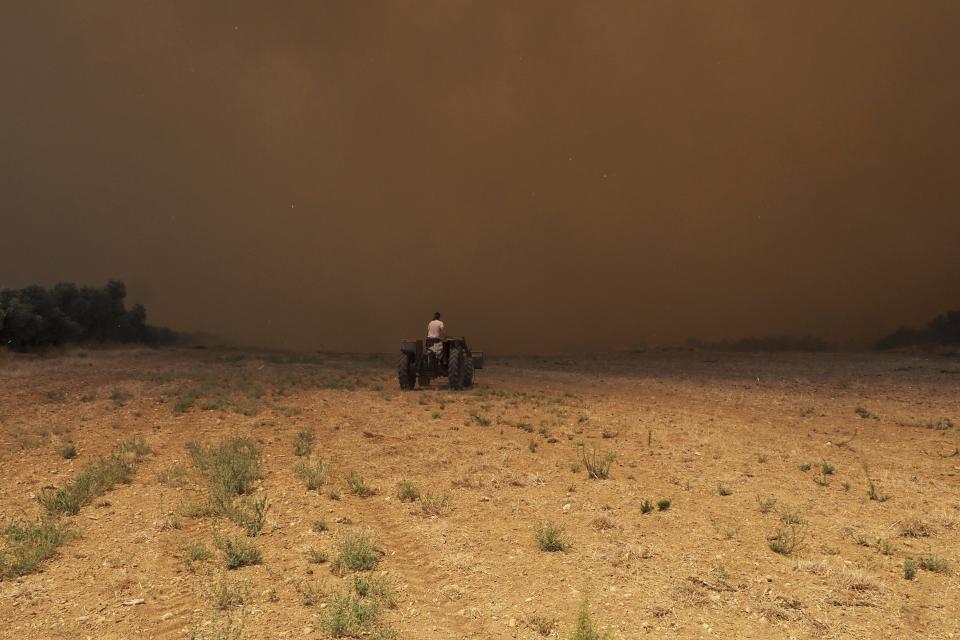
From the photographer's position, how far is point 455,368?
20.7m

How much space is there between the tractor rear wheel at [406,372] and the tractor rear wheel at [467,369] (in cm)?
200

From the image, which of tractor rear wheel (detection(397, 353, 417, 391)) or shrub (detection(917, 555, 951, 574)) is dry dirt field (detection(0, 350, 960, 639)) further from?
tractor rear wheel (detection(397, 353, 417, 391))

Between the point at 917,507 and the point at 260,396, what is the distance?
17.3 m

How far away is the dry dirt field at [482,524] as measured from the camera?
5.30m

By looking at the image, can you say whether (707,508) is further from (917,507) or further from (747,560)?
(917,507)

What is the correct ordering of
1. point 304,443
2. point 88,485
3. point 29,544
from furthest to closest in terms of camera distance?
point 304,443 < point 88,485 < point 29,544

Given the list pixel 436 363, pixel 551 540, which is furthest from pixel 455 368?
pixel 551 540

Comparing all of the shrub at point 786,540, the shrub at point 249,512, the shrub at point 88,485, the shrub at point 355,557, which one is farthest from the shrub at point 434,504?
the shrub at point 88,485

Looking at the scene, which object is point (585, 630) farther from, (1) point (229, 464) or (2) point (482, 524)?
(1) point (229, 464)

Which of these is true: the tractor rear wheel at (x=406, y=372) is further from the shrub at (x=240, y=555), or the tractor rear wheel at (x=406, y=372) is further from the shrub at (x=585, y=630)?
the shrub at (x=585, y=630)

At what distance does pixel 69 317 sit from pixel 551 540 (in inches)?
2397

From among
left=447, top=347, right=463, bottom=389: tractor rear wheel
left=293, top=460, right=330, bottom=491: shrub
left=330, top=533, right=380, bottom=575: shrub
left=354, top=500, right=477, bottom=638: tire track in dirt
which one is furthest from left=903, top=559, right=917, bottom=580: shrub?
left=447, top=347, right=463, bottom=389: tractor rear wheel

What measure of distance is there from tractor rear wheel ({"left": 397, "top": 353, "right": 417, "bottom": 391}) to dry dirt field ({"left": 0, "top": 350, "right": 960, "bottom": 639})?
185 inches

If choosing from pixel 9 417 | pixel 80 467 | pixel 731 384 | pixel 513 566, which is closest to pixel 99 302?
pixel 9 417
